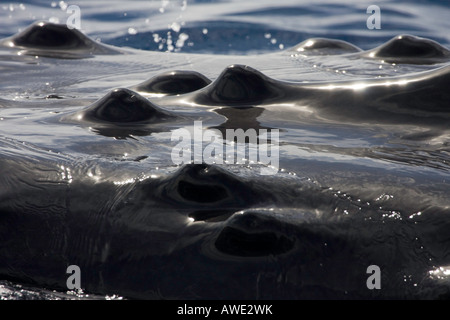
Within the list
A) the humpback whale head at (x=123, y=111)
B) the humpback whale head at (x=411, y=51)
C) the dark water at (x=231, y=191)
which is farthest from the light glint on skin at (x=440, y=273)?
the humpback whale head at (x=411, y=51)

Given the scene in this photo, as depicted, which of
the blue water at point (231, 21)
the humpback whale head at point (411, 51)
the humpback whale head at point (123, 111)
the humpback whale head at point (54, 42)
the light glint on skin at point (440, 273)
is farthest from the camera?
the blue water at point (231, 21)

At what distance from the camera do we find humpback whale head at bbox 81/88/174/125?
3297 mm

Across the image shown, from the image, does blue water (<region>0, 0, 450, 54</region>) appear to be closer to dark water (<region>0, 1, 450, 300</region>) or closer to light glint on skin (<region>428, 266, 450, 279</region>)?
dark water (<region>0, 1, 450, 300</region>)

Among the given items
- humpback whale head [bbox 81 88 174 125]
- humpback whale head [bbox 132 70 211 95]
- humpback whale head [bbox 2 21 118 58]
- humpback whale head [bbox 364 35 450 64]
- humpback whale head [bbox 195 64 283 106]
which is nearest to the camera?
humpback whale head [bbox 81 88 174 125]

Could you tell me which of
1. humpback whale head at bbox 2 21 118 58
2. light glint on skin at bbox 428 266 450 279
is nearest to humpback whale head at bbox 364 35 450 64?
humpback whale head at bbox 2 21 118 58

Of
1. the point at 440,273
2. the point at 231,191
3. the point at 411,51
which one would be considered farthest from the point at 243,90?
the point at 411,51

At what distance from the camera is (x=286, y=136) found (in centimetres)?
311

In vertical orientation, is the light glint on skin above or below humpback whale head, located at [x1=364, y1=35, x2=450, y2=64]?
below

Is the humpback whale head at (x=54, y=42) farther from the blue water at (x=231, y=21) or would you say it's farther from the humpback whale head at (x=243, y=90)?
the blue water at (x=231, y=21)

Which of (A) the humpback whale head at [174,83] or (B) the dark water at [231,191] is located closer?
(B) the dark water at [231,191]

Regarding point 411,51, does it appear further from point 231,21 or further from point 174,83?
point 231,21

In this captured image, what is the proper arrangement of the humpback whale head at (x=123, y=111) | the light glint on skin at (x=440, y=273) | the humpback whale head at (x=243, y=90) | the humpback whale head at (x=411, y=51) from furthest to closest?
the humpback whale head at (x=411, y=51) < the humpback whale head at (x=243, y=90) < the humpback whale head at (x=123, y=111) < the light glint on skin at (x=440, y=273)

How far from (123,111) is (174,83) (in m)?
0.85

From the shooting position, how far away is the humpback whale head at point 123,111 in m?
3.30
